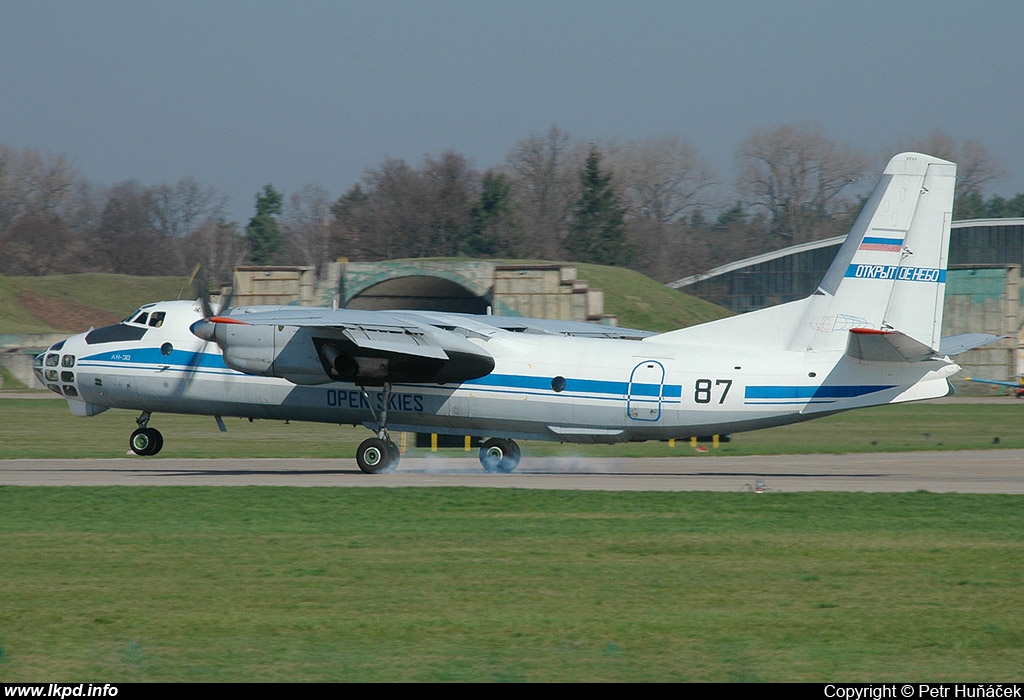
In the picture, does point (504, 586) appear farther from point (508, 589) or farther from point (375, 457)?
point (375, 457)

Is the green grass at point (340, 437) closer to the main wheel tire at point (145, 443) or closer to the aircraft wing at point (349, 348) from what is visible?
the main wheel tire at point (145, 443)

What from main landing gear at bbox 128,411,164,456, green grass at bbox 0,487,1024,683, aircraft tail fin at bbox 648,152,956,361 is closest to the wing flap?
green grass at bbox 0,487,1024,683

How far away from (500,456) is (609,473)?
9.18ft

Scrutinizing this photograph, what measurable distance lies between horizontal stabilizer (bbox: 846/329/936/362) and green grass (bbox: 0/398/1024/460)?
33.5ft

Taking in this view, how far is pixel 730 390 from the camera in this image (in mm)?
22938

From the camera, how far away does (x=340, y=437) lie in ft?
123

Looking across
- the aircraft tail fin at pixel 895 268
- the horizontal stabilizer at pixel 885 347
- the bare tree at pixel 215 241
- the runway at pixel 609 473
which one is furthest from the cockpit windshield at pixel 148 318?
the bare tree at pixel 215 241

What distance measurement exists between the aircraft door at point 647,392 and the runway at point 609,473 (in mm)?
1424

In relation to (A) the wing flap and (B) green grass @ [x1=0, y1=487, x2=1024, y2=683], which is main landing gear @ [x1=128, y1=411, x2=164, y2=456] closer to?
(A) the wing flap

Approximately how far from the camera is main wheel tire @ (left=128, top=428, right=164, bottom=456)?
2705cm

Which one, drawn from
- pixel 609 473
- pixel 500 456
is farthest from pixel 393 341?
pixel 609 473

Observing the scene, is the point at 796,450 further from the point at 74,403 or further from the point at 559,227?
the point at 559,227

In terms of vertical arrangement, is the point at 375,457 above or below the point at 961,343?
below

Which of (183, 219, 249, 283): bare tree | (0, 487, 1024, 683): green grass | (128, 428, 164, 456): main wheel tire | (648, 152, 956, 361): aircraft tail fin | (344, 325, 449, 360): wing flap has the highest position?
(183, 219, 249, 283): bare tree
